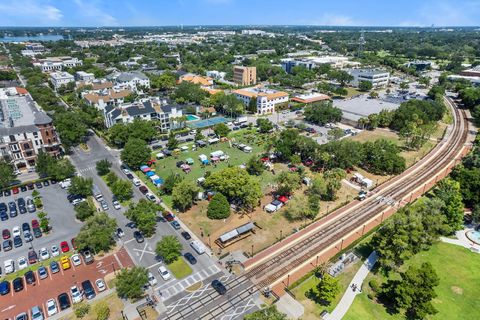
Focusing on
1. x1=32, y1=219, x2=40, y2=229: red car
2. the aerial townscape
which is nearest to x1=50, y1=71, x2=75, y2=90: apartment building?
the aerial townscape

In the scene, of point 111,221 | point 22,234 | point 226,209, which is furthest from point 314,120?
point 22,234

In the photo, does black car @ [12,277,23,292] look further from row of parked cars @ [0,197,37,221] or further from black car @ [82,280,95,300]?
row of parked cars @ [0,197,37,221]


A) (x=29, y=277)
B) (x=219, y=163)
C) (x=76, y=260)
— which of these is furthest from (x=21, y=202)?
(x=219, y=163)

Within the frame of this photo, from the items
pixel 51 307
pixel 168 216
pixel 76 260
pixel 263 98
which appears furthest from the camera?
pixel 263 98

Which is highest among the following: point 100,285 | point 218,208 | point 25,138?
point 25,138

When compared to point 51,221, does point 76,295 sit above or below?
above

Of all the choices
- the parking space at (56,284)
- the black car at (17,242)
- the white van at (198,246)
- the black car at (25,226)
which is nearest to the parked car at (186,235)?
the white van at (198,246)

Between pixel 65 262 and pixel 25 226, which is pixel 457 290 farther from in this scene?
pixel 25 226
